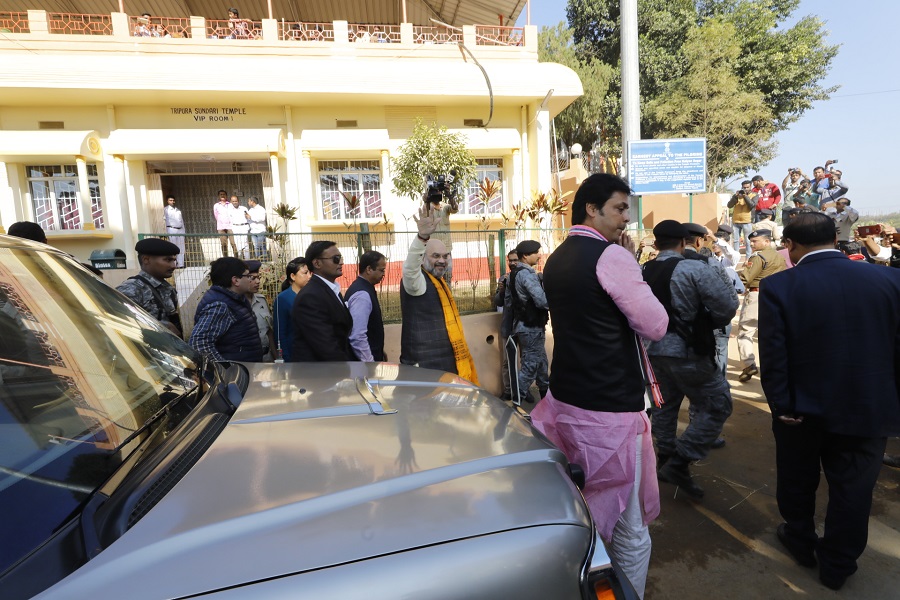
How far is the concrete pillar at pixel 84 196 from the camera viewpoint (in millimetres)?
11344

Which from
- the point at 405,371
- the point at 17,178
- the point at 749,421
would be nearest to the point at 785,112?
the point at 749,421

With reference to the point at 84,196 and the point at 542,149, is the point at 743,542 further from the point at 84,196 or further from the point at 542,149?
the point at 84,196

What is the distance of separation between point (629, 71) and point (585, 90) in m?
11.5

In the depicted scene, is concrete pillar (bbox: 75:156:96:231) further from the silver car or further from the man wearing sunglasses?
the silver car

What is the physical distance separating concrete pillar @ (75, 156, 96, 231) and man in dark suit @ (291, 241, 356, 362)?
11.4m

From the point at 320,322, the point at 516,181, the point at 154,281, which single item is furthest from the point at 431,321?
the point at 516,181

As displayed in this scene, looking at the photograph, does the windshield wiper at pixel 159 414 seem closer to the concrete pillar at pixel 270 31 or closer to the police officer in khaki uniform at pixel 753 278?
the police officer in khaki uniform at pixel 753 278

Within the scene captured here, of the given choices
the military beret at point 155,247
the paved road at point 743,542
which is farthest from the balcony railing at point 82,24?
the paved road at point 743,542

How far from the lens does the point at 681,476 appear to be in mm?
3318

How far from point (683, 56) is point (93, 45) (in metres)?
22.3

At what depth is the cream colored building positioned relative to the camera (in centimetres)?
1109

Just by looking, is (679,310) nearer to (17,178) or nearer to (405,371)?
(405,371)

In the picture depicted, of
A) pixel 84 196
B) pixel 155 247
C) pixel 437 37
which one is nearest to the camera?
pixel 155 247

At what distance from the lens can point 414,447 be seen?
1322 mm
